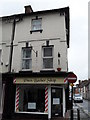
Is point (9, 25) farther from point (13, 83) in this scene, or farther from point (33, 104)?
point (33, 104)

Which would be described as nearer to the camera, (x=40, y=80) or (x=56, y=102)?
(x=40, y=80)

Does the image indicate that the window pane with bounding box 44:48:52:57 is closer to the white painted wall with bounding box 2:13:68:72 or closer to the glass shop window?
the white painted wall with bounding box 2:13:68:72

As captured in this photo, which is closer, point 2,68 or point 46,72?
point 46,72

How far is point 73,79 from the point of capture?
10664 millimetres

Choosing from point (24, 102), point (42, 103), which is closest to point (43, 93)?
point (42, 103)

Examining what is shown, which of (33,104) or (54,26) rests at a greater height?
(54,26)

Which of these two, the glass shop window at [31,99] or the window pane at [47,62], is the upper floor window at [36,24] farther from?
the glass shop window at [31,99]

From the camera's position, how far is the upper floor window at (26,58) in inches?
589

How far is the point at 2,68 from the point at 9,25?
354cm

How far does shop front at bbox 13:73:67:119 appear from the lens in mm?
13352

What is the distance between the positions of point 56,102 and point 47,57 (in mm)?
3237

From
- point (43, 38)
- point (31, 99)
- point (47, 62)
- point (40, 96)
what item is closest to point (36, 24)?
point (43, 38)

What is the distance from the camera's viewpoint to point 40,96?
14.1m

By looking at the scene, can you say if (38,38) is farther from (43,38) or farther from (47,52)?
(47,52)
